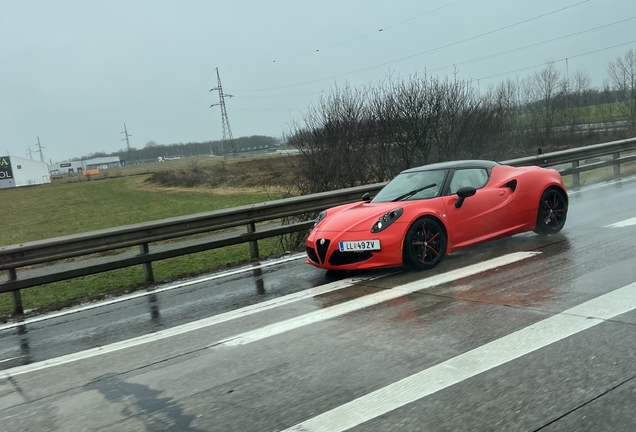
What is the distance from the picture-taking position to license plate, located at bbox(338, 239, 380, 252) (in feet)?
24.1

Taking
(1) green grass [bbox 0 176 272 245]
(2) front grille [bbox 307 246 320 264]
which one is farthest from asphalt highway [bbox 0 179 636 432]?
(1) green grass [bbox 0 176 272 245]

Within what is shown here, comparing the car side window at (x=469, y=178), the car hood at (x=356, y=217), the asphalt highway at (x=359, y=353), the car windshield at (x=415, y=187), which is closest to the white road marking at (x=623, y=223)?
the asphalt highway at (x=359, y=353)

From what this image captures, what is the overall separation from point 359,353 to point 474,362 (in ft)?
3.08

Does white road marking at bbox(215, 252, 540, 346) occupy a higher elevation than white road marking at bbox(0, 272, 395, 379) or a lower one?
lower

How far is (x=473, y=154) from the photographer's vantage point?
70.9 feet

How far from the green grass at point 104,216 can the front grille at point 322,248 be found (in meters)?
2.68

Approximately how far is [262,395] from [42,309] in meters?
5.40

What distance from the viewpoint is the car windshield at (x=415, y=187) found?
8.17m

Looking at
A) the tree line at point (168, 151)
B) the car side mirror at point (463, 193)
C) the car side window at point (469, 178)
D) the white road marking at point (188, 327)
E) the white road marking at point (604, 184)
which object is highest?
the tree line at point (168, 151)

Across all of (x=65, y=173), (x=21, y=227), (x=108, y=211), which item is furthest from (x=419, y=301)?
(x=65, y=173)

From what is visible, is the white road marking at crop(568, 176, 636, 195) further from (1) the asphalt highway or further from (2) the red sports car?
(1) the asphalt highway

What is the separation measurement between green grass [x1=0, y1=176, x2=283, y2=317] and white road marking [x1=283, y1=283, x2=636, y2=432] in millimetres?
5967

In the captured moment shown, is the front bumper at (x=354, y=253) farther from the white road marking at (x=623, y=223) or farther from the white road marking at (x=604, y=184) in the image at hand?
the white road marking at (x=604, y=184)

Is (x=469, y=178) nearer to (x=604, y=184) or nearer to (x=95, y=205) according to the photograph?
(x=604, y=184)
